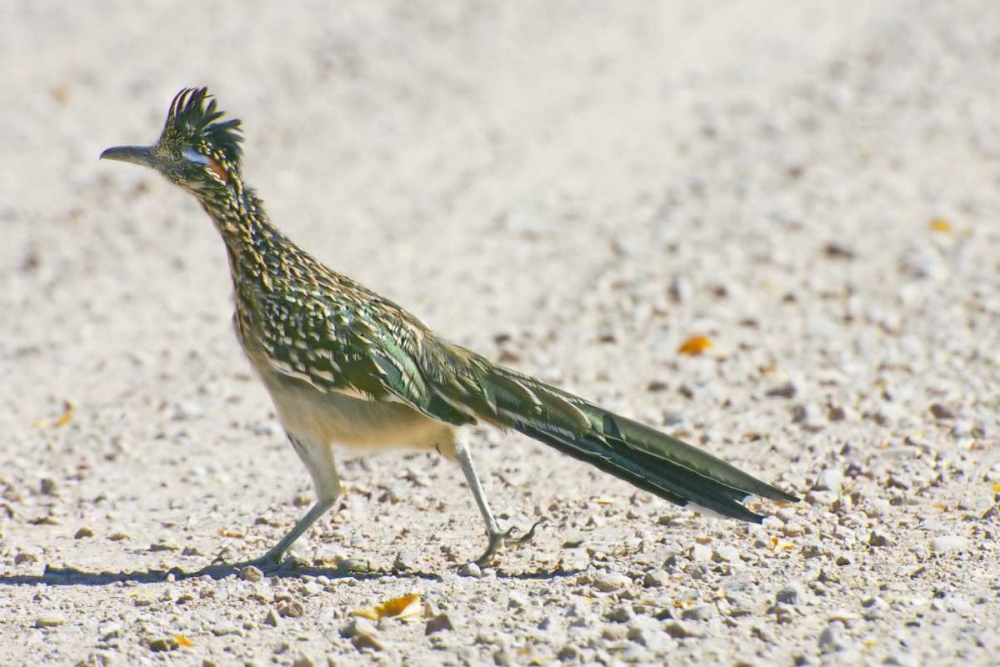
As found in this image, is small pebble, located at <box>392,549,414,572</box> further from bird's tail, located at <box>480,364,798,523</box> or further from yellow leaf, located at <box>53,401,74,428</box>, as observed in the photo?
yellow leaf, located at <box>53,401,74,428</box>

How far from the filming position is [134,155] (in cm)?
Result: 684

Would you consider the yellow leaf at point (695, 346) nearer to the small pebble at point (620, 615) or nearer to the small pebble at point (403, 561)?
the small pebble at point (403, 561)

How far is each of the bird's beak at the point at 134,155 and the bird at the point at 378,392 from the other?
334mm

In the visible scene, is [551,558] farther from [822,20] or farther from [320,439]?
[822,20]

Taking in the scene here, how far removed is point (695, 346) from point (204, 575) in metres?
4.04

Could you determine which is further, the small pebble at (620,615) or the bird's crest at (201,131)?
the bird's crest at (201,131)

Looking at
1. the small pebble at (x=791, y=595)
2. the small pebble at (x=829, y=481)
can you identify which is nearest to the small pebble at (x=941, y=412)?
the small pebble at (x=829, y=481)

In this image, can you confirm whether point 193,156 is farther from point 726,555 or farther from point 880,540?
point 880,540

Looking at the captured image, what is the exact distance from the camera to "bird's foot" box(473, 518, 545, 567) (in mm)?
6125

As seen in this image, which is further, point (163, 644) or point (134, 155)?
point (134, 155)

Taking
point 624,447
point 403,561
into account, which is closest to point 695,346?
point 624,447

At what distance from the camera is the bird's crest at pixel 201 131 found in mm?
6602

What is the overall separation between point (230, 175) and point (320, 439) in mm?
1389

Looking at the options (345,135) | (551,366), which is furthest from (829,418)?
(345,135)
